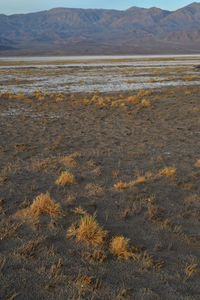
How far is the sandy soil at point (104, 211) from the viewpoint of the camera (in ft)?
11.8

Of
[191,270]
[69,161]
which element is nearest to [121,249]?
[191,270]

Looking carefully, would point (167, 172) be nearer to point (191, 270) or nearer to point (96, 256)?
point (191, 270)

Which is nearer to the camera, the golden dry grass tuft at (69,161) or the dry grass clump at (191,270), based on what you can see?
the dry grass clump at (191,270)

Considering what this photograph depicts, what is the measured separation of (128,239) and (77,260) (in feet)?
A: 2.63

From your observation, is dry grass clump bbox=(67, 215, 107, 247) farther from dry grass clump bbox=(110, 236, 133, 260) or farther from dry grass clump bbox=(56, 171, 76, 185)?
dry grass clump bbox=(56, 171, 76, 185)

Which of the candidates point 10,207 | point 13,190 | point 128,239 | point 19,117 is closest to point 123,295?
point 128,239

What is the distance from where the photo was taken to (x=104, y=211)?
17.7ft

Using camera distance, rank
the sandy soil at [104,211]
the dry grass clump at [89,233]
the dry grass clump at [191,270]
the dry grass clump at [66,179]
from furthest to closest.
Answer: the dry grass clump at [66,179]
the dry grass clump at [89,233]
the dry grass clump at [191,270]
the sandy soil at [104,211]

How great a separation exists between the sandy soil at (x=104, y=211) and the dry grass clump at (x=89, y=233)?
0.11 meters

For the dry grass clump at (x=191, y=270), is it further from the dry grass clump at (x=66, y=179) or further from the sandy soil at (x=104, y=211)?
the dry grass clump at (x=66, y=179)

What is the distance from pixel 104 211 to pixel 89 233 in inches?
38.6

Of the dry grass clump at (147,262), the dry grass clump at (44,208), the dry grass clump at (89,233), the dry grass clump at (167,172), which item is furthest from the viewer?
the dry grass clump at (167,172)

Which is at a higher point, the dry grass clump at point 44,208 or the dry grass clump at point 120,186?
the dry grass clump at point 44,208

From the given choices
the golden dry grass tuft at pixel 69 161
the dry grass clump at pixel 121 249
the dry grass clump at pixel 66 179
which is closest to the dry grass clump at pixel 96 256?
the dry grass clump at pixel 121 249
